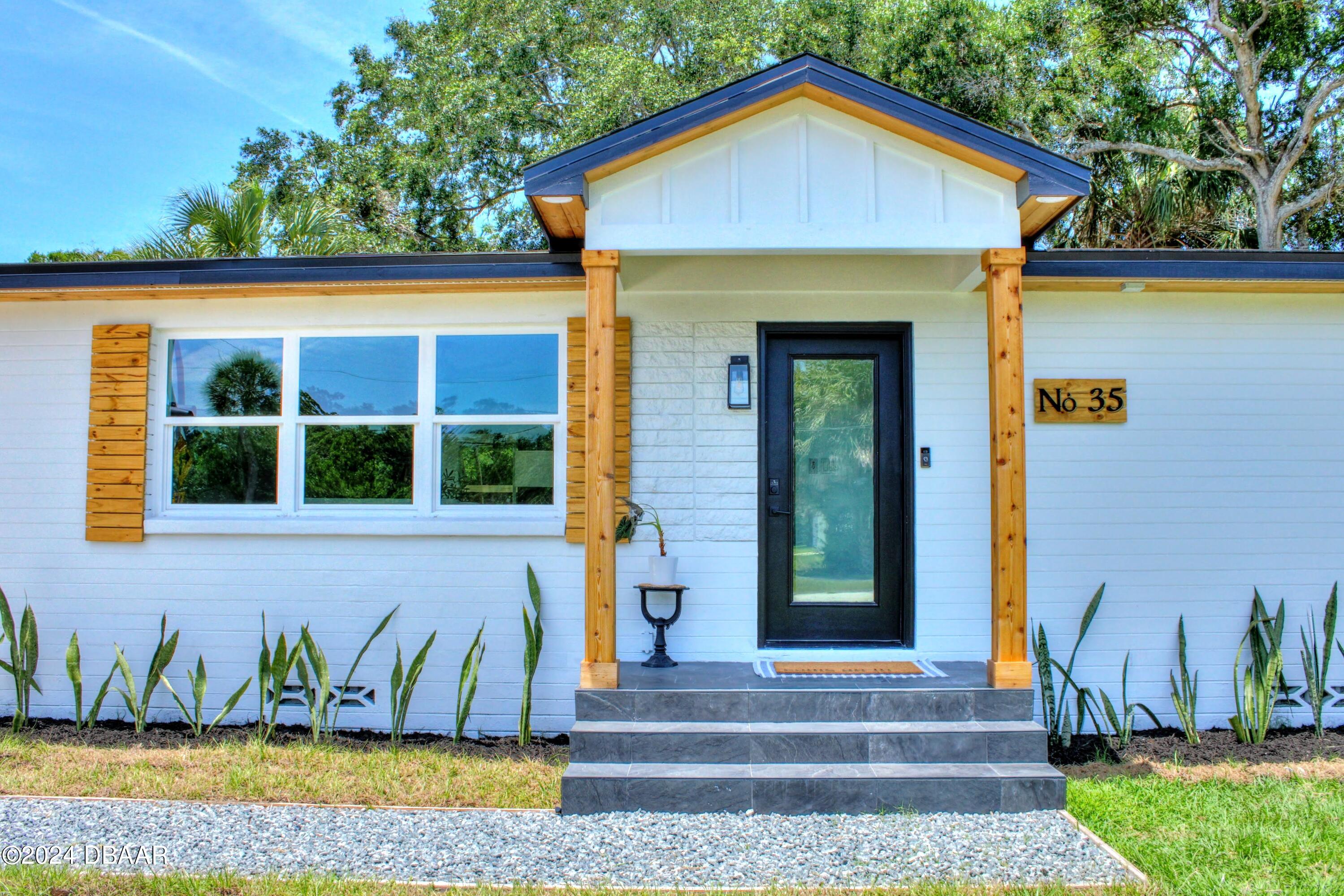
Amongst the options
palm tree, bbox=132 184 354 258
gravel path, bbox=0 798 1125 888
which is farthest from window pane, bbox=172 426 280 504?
palm tree, bbox=132 184 354 258

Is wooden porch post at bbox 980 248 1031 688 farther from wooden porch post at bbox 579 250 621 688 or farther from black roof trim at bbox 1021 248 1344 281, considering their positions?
wooden porch post at bbox 579 250 621 688

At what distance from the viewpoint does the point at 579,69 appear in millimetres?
14062

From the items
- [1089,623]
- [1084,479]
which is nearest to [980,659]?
[1089,623]

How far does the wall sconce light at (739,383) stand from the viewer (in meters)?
5.39

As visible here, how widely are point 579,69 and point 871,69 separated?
15.0 ft

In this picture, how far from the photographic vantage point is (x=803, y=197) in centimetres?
446

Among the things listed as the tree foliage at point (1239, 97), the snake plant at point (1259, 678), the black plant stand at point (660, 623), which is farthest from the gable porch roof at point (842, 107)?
the tree foliage at point (1239, 97)

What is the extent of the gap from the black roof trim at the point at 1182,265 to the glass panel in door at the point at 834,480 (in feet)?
3.97

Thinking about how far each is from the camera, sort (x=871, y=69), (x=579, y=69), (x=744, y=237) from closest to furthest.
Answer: (x=744, y=237) < (x=871, y=69) < (x=579, y=69)

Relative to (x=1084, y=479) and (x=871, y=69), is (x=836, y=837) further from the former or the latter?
(x=871, y=69)

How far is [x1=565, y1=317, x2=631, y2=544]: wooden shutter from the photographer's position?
209 inches

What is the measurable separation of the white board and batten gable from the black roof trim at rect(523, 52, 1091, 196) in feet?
0.62

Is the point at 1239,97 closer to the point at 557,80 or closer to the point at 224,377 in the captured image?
the point at 557,80

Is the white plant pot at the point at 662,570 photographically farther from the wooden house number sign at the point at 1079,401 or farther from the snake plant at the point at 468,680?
the wooden house number sign at the point at 1079,401
